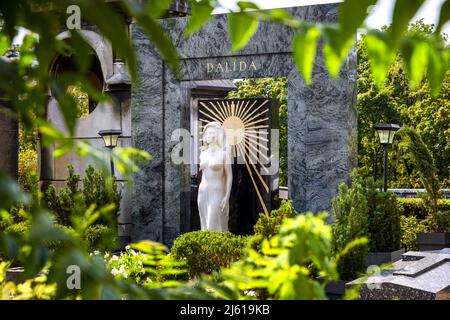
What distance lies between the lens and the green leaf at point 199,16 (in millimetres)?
1753

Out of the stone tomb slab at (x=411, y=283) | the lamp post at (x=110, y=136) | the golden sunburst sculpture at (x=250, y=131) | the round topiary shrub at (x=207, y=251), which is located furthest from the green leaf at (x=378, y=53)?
the lamp post at (x=110, y=136)

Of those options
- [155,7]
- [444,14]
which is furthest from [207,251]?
[444,14]

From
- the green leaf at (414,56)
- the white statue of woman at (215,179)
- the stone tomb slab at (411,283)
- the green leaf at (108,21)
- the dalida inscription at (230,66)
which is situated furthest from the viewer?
the white statue of woman at (215,179)

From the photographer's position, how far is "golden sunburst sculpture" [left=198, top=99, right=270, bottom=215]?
13.9 m

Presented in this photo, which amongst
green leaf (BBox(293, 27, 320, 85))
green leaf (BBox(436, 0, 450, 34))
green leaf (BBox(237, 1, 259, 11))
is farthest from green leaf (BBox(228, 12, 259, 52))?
green leaf (BBox(436, 0, 450, 34))

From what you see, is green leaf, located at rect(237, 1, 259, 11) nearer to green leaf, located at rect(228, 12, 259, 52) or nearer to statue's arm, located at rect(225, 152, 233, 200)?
green leaf, located at rect(228, 12, 259, 52)

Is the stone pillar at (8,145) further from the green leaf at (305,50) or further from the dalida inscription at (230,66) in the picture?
the green leaf at (305,50)

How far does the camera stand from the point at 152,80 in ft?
48.5

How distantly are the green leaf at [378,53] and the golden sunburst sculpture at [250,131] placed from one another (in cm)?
1223

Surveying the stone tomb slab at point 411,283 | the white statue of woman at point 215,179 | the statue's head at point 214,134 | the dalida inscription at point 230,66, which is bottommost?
the stone tomb slab at point 411,283

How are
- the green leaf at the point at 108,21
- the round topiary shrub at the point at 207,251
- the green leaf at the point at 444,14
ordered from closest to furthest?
the green leaf at the point at 108,21 → the green leaf at the point at 444,14 → the round topiary shrub at the point at 207,251
